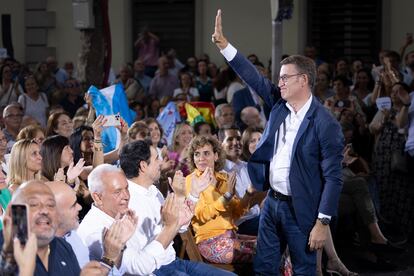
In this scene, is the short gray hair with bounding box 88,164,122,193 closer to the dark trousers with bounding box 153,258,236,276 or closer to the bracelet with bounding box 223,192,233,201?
the dark trousers with bounding box 153,258,236,276

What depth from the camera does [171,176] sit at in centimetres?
771

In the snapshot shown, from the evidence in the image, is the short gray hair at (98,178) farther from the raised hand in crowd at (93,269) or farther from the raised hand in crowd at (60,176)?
the raised hand in crowd at (60,176)

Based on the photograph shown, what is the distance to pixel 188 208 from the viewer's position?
5.39 meters

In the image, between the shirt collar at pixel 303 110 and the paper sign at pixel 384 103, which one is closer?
the shirt collar at pixel 303 110

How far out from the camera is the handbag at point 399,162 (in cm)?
939

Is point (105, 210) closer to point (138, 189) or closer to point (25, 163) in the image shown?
point (138, 189)

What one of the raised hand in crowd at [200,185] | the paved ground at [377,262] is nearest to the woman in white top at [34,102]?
the paved ground at [377,262]

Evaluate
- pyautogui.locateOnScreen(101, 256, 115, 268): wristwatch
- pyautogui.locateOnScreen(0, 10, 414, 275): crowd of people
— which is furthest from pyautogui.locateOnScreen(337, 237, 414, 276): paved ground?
pyautogui.locateOnScreen(101, 256, 115, 268): wristwatch

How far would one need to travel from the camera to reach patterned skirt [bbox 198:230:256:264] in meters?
6.43

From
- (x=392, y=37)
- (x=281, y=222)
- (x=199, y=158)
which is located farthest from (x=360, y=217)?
(x=392, y=37)

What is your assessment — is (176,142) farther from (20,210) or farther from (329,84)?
(20,210)

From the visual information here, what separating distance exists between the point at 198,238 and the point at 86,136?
1854mm

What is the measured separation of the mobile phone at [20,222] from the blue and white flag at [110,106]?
4675 mm

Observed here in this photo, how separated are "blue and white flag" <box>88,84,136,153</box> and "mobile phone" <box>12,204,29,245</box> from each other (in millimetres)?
4675
